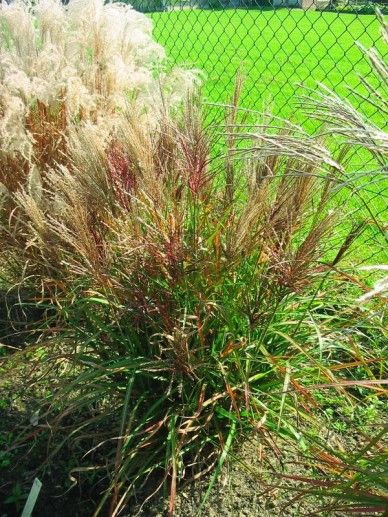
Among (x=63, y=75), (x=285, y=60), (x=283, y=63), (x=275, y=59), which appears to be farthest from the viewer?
(x=275, y=59)

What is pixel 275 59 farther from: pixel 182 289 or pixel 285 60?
pixel 182 289

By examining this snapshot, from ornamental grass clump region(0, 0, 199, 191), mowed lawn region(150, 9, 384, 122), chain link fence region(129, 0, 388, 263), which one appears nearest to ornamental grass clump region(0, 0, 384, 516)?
ornamental grass clump region(0, 0, 199, 191)

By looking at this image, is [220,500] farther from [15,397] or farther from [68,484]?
[15,397]

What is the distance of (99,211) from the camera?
90.7 inches

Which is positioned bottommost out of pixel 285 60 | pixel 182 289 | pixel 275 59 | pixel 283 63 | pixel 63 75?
pixel 275 59

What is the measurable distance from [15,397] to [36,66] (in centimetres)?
169

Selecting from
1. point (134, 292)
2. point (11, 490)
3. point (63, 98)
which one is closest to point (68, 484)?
point (11, 490)

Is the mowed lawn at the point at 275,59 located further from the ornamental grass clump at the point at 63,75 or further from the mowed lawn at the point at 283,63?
the ornamental grass clump at the point at 63,75

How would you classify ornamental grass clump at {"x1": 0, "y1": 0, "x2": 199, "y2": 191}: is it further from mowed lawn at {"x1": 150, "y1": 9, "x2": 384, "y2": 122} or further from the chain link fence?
mowed lawn at {"x1": 150, "y1": 9, "x2": 384, "y2": 122}

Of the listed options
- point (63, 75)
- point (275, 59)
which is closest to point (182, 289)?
point (63, 75)

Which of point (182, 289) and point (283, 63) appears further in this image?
point (283, 63)

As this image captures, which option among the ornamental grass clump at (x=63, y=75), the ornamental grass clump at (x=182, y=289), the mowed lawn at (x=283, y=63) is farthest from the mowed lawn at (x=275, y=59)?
the ornamental grass clump at (x=182, y=289)

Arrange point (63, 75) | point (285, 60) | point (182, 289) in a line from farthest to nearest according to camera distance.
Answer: point (285, 60) → point (63, 75) → point (182, 289)

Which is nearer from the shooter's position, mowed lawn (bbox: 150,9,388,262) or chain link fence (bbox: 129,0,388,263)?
chain link fence (bbox: 129,0,388,263)
